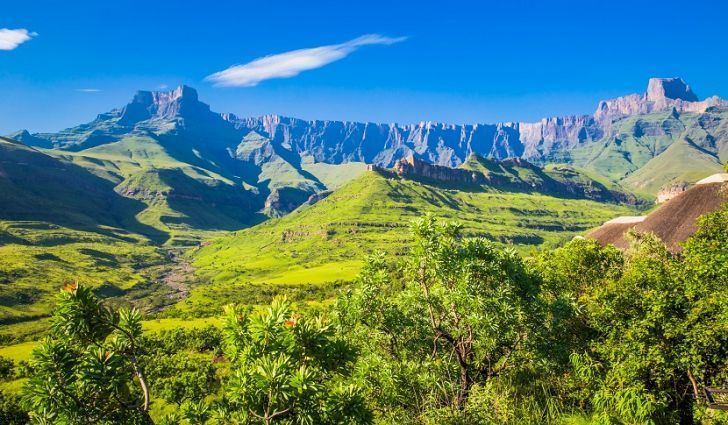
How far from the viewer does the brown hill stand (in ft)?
232

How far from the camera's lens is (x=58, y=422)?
31.7ft

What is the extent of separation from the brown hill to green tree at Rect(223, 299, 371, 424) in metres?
73.9

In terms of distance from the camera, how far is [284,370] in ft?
33.2

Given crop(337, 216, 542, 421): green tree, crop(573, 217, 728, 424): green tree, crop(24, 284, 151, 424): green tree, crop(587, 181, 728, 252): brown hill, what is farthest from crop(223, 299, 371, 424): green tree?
crop(587, 181, 728, 252): brown hill

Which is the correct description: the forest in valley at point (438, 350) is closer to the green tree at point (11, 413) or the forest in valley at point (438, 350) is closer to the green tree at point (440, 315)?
the green tree at point (440, 315)

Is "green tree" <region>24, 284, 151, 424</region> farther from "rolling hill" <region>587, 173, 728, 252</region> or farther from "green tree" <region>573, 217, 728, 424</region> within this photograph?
"rolling hill" <region>587, 173, 728, 252</region>

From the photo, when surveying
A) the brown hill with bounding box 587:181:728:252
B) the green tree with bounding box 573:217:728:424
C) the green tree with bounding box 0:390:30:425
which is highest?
the brown hill with bounding box 587:181:728:252

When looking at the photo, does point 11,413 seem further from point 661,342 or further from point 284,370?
point 661,342

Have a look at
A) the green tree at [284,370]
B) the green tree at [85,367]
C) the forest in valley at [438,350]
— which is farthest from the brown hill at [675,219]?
the green tree at [85,367]

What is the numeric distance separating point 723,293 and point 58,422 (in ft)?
91.6

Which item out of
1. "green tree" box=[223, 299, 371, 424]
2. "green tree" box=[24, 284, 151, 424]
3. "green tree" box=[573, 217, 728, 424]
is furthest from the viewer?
"green tree" box=[573, 217, 728, 424]

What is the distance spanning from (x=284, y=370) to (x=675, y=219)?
287ft

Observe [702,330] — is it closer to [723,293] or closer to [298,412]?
[723,293]

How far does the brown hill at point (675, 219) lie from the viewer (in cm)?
7075
